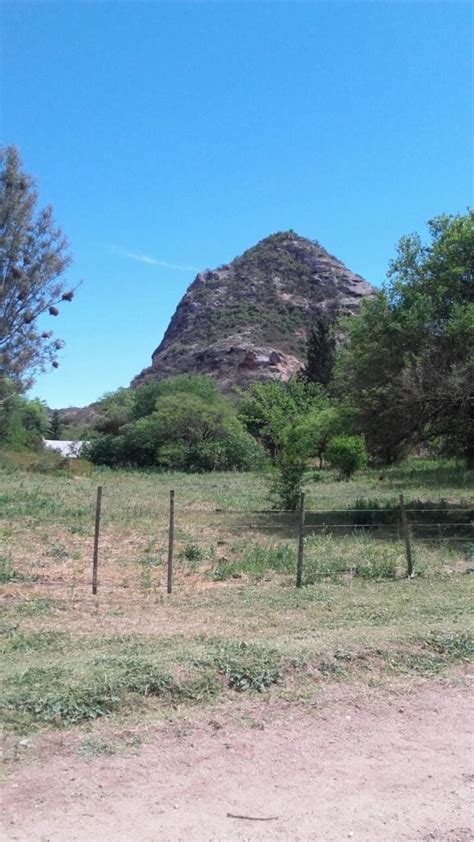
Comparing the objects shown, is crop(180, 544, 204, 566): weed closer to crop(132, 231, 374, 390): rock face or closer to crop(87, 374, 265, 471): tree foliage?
crop(87, 374, 265, 471): tree foliage

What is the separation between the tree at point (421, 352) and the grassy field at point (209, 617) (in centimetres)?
312

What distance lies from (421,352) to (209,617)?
11536 millimetres

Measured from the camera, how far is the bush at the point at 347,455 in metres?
37.7

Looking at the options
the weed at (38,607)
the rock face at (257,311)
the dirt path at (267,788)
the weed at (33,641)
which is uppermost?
the rock face at (257,311)

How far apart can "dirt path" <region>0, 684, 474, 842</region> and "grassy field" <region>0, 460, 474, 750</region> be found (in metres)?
0.64

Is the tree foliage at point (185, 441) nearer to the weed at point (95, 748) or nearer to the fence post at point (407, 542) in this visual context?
the fence post at point (407, 542)

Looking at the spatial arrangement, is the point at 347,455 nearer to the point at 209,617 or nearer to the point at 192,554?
the point at 192,554

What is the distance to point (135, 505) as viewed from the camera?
21688mm

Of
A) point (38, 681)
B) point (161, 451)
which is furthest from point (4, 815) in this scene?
point (161, 451)

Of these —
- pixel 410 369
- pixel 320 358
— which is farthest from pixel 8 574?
pixel 320 358

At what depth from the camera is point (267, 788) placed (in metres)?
3.97

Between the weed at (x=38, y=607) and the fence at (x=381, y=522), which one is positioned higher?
the fence at (x=381, y=522)

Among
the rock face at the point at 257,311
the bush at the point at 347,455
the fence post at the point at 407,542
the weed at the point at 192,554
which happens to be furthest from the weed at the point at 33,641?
the rock face at the point at 257,311

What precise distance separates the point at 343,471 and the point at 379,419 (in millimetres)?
21044
